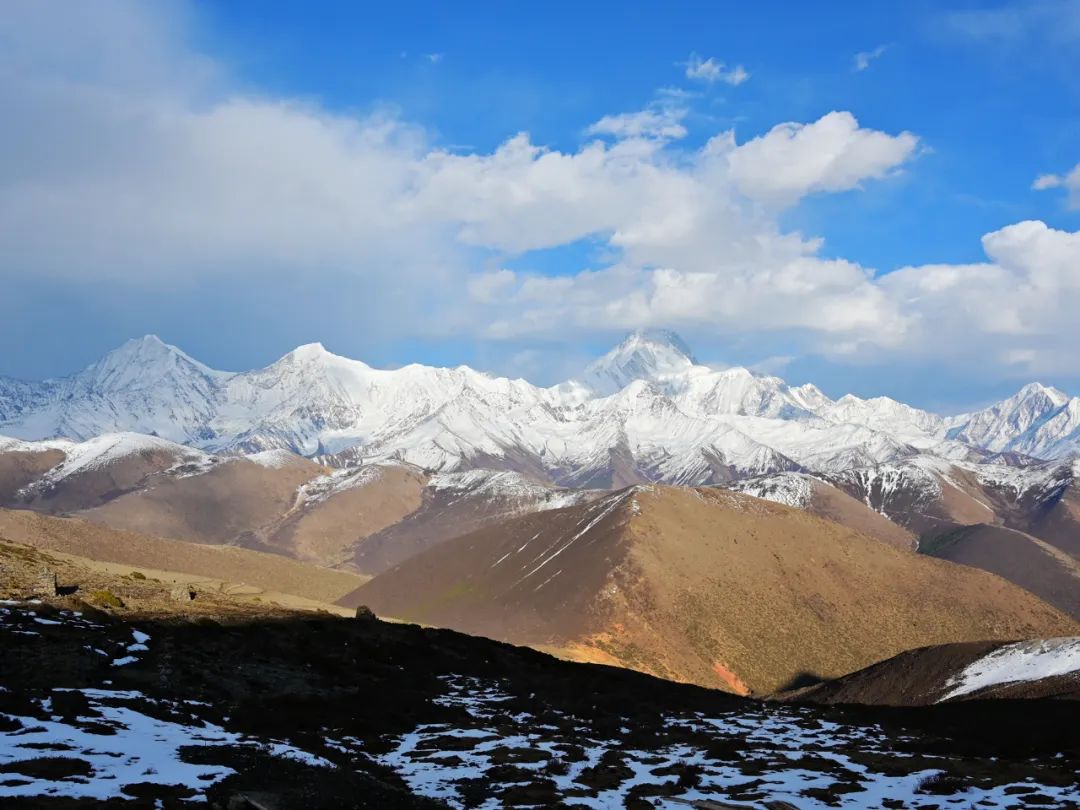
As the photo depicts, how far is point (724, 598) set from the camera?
145 meters

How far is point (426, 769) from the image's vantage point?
97.4 ft

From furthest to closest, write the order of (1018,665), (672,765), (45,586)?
(1018,665) < (45,586) < (672,765)

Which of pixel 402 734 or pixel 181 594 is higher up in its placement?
pixel 181 594

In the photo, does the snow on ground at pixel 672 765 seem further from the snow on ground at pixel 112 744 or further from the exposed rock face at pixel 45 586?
the exposed rock face at pixel 45 586

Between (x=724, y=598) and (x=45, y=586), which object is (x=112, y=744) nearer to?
(x=45, y=586)

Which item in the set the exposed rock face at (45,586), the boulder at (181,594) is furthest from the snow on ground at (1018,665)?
the exposed rock face at (45,586)

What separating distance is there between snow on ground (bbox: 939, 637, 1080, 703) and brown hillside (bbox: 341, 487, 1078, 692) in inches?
1817

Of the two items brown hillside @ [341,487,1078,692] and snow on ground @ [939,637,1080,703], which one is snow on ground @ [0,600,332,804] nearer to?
snow on ground @ [939,637,1080,703]

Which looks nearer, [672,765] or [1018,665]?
[672,765]

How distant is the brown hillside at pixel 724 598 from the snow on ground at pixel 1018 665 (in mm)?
46150

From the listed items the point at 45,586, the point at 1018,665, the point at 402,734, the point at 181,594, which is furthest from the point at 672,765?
the point at 1018,665

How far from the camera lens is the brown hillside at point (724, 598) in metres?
130

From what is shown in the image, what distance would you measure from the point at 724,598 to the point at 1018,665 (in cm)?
7175

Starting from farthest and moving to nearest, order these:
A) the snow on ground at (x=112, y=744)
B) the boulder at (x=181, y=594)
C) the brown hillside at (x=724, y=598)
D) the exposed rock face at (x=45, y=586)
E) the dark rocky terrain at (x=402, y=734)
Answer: the brown hillside at (x=724, y=598)
the boulder at (x=181, y=594)
the exposed rock face at (x=45, y=586)
the dark rocky terrain at (x=402, y=734)
the snow on ground at (x=112, y=744)
